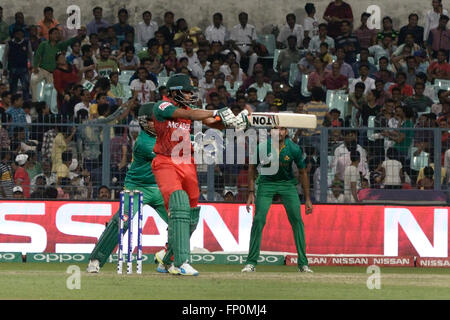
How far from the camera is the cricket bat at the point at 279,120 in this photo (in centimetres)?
1202

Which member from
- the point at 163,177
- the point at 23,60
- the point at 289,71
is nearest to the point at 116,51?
the point at 23,60

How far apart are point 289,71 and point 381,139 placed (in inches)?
291

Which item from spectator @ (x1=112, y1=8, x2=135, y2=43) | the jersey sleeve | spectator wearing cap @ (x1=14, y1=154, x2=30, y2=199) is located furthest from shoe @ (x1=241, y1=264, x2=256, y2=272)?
spectator @ (x1=112, y1=8, x2=135, y2=43)

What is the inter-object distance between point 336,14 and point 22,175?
36.9ft

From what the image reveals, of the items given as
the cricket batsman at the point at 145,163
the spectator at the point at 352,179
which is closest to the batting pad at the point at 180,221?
the cricket batsman at the point at 145,163

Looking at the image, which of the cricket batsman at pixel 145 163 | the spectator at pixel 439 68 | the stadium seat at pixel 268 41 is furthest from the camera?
the stadium seat at pixel 268 41

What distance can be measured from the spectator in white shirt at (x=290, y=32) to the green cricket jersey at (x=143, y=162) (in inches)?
486

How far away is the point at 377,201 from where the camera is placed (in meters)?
17.2

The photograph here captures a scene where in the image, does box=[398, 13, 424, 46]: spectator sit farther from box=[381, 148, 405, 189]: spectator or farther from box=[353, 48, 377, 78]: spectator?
box=[381, 148, 405, 189]: spectator

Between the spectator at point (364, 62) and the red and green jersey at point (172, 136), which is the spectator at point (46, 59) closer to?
the spectator at point (364, 62)

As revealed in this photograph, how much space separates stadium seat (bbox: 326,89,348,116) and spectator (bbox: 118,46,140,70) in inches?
187

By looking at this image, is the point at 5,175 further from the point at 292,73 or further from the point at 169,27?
the point at 169,27
